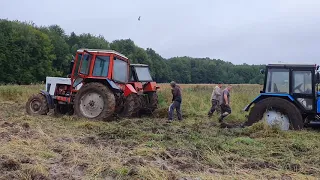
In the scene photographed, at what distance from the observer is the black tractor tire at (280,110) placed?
363 inches

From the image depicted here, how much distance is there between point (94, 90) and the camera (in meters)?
11.1

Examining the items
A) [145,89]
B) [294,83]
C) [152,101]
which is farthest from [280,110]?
[145,89]

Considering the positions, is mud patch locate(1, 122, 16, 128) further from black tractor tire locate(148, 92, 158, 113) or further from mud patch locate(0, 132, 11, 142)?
black tractor tire locate(148, 92, 158, 113)

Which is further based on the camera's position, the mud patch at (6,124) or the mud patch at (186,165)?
the mud patch at (6,124)

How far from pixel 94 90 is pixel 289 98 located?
5501 millimetres

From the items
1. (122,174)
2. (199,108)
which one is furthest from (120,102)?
(122,174)

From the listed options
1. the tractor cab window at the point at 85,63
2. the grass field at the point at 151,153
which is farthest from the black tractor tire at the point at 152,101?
the grass field at the point at 151,153

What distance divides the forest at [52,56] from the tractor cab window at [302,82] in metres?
26.2

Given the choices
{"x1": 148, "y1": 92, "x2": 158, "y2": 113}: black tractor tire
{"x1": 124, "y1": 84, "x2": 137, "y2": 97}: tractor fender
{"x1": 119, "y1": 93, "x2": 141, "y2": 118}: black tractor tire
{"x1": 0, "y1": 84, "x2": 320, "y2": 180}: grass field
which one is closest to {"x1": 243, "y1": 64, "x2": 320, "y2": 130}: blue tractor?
{"x1": 0, "y1": 84, "x2": 320, "y2": 180}: grass field

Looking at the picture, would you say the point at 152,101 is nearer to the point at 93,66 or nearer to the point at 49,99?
the point at 93,66

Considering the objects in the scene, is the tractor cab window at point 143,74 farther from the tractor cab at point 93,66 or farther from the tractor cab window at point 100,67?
the tractor cab window at point 100,67

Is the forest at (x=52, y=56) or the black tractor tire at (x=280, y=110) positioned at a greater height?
the forest at (x=52, y=56)

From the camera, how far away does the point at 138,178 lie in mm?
4688

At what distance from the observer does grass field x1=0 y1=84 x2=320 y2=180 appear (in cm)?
497
